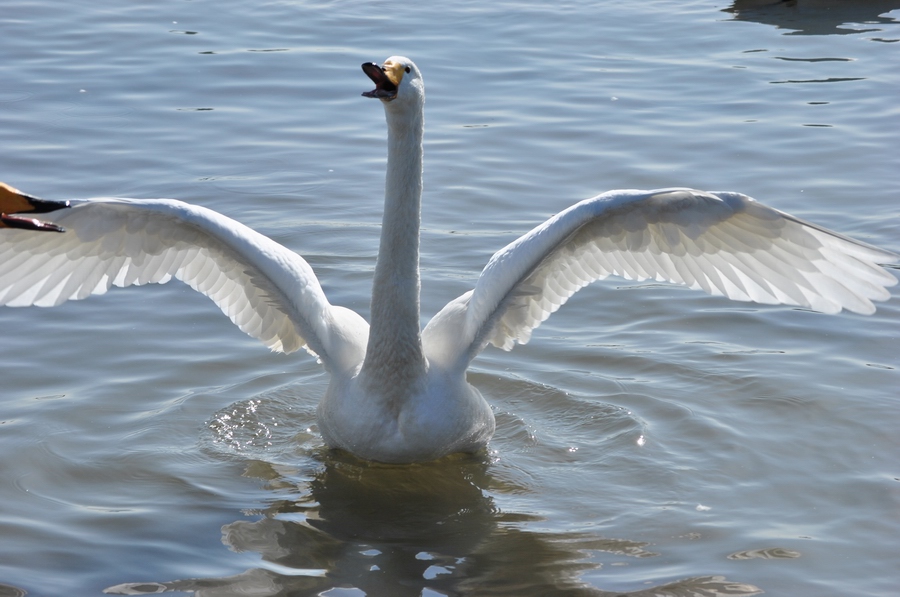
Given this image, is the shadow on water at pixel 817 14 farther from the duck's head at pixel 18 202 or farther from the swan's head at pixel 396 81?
the duck's head at pixel 18 202

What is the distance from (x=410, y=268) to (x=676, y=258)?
145cm

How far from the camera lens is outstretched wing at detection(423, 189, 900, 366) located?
235 inches

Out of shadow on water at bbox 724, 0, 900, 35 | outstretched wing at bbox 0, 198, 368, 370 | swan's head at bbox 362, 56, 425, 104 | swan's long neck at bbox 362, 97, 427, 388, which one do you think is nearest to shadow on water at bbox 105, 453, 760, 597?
swan's long neck at bbox 362, 97, 427, 388

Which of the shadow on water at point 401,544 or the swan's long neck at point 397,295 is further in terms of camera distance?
the swan's long neck at point 397,295

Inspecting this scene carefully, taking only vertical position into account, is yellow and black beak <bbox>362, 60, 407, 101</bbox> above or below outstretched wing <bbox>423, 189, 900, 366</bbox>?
above

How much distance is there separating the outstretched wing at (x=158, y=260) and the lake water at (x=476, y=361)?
0.93 meters

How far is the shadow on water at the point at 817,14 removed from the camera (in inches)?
640

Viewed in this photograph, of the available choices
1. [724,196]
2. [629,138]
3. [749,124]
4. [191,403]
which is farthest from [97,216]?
[749,124]

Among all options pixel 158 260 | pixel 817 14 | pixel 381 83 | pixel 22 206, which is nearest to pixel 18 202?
pixel 22 206

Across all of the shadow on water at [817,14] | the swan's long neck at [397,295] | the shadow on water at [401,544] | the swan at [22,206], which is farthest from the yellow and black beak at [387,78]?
the shadow on water at [817,14]

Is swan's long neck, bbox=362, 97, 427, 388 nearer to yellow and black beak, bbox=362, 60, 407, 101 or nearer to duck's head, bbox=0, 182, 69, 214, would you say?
yellow and black beak, bbox=362, 60, 407, 101

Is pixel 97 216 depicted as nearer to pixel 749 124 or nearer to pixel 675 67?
pixel 749 124

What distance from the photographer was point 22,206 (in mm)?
5773

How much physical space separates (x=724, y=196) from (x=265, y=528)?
113 inches
